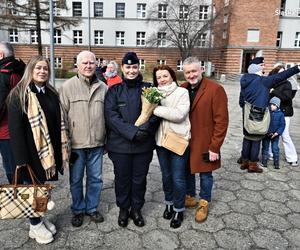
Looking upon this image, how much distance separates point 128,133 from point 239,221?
1.82 metres

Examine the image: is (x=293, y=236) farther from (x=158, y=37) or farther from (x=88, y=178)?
(x=158, y=37)

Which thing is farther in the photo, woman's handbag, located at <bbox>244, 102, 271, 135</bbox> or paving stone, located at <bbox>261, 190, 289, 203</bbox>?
woman's handbag, located at <bbox>244, 102, 271, 135</bbox>

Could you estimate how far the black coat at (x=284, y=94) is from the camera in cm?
565

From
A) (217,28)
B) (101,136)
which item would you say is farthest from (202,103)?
(217,28)

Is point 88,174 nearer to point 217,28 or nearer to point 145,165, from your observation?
point 145,165

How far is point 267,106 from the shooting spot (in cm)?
512

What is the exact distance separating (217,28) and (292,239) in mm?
36839

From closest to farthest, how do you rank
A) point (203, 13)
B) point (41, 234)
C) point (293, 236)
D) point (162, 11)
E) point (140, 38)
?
point (41, 234)
point (293, 236)
point (162, 11)
point (203, 13)
point (140, 38)

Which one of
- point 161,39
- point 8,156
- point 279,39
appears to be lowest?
point 8,156

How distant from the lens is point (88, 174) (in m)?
3.62

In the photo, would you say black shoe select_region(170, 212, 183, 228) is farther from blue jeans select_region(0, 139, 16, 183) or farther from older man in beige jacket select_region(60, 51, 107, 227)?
blue jeans select_region(0, 139, 16, 183)

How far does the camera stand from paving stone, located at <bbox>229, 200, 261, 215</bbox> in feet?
13.1

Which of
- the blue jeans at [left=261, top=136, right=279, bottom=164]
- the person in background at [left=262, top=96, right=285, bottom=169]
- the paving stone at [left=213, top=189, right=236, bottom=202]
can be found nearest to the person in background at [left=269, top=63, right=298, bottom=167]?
the person in background at [left=262, top=96, right=285, bottom=169]

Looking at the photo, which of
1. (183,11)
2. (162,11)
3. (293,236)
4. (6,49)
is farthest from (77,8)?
(293,236)
